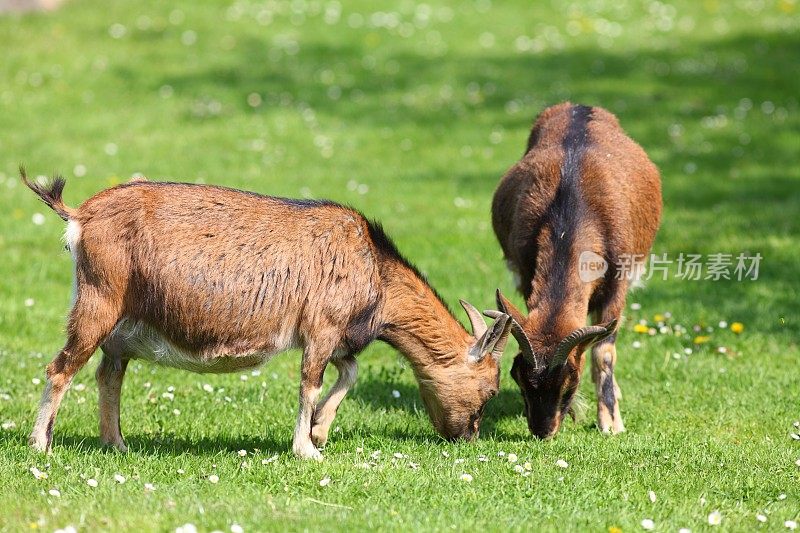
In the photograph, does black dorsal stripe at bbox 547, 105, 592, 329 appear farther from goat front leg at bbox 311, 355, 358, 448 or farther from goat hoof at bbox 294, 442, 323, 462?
goat hoof at bbox 294, 442, 323, 462

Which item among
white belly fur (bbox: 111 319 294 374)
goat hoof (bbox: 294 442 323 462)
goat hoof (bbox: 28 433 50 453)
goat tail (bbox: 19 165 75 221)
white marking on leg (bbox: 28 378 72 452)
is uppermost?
goat tail (bbox: 19 165 75 221)

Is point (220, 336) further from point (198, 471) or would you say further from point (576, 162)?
point (576, 162)

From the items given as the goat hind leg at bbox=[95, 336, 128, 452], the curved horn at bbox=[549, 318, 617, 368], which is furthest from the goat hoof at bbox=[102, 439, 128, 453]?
the curved horn at bbox=[549, 318, 617, 368]

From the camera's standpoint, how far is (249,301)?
264 inches

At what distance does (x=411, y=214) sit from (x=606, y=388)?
5575mm

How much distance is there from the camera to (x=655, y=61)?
19.5 m

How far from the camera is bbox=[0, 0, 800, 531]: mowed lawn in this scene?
612 centimetres

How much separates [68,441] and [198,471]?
1.10 m

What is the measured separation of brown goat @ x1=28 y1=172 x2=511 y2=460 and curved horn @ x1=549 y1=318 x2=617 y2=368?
0.37 metres

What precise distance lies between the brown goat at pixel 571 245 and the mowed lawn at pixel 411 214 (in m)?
0.39

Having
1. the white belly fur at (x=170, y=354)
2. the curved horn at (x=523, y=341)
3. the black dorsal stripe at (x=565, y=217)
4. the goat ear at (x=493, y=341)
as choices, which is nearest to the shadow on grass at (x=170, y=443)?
the white belly fur at (x=170, y=354)

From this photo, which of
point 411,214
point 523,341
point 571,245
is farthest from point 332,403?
point 411,214

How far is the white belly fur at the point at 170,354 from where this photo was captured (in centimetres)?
667

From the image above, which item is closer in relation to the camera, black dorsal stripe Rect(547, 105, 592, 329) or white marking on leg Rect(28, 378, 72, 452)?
white marking on leg Rect(28, 378, 72, 452)
